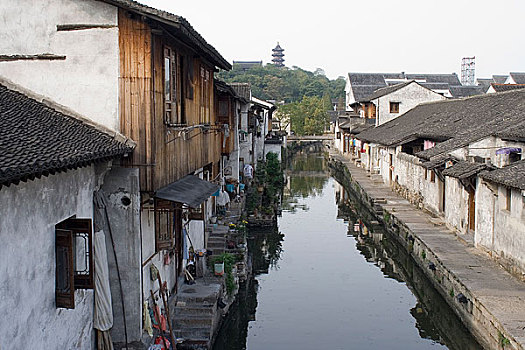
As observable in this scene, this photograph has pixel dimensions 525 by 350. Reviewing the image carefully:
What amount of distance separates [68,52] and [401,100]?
3669 cm

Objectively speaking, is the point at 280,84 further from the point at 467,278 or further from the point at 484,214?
the point at 467,278

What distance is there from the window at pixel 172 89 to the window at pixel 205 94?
2.32 metres

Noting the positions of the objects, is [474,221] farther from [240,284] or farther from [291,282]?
[240,284]

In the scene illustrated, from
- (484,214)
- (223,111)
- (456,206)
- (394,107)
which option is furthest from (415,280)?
(394,107)

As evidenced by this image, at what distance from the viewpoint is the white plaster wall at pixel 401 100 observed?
42.3 meters

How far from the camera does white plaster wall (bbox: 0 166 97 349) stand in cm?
571

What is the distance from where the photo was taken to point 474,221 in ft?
57.4

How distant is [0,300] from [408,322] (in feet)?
33.6

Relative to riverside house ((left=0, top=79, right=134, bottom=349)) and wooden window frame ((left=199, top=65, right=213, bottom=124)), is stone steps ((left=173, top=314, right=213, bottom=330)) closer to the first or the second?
riverside house ((left=0, top=79, right=134, bottom=349))

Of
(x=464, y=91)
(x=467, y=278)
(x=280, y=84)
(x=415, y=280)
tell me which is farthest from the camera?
(x=280, y=84)

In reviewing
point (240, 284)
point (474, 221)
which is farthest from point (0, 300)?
point (474, 221)

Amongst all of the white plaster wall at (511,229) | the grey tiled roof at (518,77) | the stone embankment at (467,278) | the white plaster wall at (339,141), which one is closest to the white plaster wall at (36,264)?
the stone embankment at (467,278)

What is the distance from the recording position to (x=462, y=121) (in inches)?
928

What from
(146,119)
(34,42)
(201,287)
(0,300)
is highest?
(34,42)
